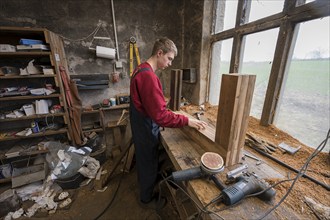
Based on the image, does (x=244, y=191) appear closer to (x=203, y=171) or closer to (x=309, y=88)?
(x=203, y=171)

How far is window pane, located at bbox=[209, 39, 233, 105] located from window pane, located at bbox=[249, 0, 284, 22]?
0.41m

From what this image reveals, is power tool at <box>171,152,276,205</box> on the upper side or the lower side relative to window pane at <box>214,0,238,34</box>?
lower

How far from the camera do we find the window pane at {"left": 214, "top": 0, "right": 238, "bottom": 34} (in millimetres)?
1646

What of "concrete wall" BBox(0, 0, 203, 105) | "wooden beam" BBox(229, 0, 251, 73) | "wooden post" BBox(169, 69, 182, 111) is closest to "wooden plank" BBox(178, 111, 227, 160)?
"wooden post" BBox(169, 69, 182, 111)

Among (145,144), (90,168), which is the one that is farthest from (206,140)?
(90,168)

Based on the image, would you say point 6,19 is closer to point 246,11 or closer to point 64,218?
point 64,218

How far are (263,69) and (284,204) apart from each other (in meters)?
1.21

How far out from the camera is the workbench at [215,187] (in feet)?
1.84

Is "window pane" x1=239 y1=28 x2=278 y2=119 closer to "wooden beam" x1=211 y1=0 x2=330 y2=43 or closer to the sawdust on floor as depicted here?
"wooden beam" x1=211 y1=0 x2=330 y2=43

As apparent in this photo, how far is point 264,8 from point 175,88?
1.06 m

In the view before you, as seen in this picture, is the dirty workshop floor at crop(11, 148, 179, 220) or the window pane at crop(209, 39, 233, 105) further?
the window pane at crop(209, 39, 233, 105)

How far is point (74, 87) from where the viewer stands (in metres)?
1.86

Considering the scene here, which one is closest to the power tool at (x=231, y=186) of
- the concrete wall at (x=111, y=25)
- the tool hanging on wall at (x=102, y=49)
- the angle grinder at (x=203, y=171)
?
the angle grinder at (x=203, y=171)

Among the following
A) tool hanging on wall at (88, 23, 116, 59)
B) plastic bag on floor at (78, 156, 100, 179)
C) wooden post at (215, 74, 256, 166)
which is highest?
tool hanging on wall at (88, 23, 116, 59)
